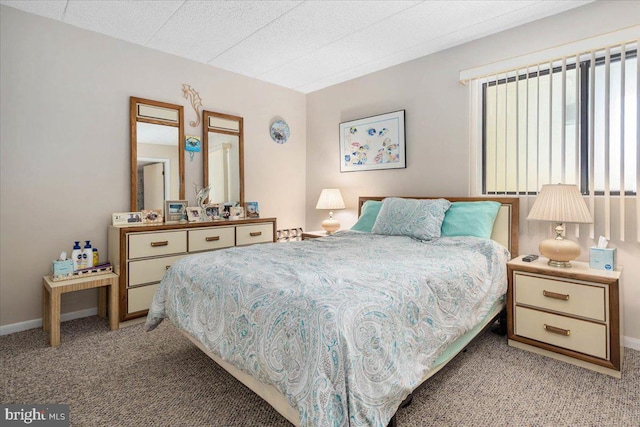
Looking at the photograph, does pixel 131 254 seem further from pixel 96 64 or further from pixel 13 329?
pixel 96 64

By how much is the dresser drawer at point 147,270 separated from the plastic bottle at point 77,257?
15.6 inches

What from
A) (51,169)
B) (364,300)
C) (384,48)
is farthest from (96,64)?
(364,300)

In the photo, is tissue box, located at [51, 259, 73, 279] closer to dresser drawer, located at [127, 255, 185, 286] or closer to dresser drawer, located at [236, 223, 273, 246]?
dresser drawer, located at [127, 255, 185, 286]

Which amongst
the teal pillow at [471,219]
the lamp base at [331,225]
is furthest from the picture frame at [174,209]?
the teal pillow at [471,219]

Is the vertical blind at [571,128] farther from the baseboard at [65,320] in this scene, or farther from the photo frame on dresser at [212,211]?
the photo frame on dresser at [212,211]

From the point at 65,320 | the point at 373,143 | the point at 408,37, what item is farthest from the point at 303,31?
the point at 65,320

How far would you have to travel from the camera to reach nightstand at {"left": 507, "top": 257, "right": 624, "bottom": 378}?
1.96m

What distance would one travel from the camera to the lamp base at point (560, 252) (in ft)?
7.26

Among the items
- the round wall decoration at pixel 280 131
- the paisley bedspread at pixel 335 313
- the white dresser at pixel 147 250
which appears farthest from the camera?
the round wall decoration at pixel 280 131

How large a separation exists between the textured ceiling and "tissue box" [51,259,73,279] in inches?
79.1

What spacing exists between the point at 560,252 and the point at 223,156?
10.9 feet

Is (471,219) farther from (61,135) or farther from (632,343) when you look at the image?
(61,135)

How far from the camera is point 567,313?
2111 millimetres

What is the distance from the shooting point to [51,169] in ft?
9.20
